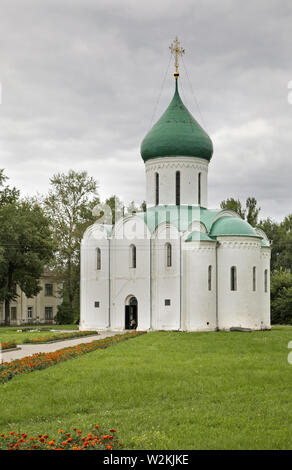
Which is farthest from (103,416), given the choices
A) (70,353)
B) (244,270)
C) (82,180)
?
(82,180)

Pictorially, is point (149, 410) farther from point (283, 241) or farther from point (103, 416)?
point (283, 241)

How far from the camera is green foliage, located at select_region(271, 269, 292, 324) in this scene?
3806 centimetres

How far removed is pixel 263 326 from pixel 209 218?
598 cm

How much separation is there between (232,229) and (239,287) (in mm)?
2802

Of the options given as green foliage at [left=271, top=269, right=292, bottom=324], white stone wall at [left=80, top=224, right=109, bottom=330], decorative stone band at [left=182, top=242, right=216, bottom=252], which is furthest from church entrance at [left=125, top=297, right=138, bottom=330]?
green foliage at [left=271, top=269, right=292, bottom=324]

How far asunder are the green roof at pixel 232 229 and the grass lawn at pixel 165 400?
12957 mm

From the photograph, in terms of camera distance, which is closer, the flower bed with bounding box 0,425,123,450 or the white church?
the flower bed with bounding box 0,425,123,450

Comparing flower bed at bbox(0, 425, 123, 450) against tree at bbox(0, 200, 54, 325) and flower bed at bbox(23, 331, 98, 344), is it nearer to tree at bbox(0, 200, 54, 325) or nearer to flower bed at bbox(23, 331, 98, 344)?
flower bed at bbox(23, 331, 98, 344)

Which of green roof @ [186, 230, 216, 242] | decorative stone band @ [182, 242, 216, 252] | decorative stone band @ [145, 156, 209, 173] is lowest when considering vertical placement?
decorative stone band @ [182, 242, 216, 252]

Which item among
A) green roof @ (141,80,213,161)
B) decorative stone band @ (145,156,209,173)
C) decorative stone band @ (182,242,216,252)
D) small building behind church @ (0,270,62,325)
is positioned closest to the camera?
decorative stone band @ (182,242,216,252)

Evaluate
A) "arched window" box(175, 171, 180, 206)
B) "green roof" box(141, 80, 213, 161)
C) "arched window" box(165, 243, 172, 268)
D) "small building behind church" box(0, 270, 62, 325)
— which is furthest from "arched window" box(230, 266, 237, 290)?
"small building behind church" box(0, 270, 62, 325)

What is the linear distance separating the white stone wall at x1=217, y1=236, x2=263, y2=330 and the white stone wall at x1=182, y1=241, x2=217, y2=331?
1.85ft

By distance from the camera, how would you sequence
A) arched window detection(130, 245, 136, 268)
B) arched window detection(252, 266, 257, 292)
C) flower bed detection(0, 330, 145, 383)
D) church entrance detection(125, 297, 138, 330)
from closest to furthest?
flower bed detection(0, 330, 145, 383), arched window detection(252, 266, 257, 292), church entrance detection(125, 297, 138, 330), arched window detection(130, 245, 136, 268)

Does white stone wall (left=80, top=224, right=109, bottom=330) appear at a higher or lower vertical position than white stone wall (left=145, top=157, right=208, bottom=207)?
lower
